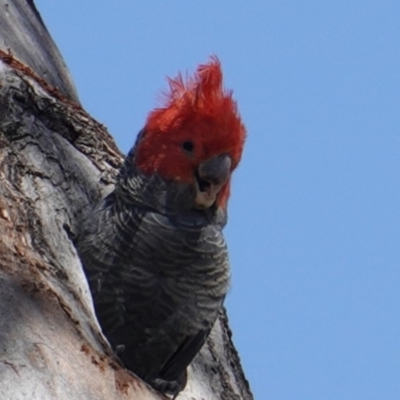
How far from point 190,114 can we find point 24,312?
141 centimetres

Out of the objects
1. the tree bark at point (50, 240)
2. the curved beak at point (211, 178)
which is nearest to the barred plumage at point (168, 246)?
the curved beak at point (211, 178)

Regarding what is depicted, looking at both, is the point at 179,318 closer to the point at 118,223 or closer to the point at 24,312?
the point at 118,223

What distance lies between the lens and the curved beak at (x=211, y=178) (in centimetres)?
405

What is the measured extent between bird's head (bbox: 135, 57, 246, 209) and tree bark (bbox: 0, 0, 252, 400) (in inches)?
12.8

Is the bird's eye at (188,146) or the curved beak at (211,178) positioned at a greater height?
the bird's eye at (188,146)

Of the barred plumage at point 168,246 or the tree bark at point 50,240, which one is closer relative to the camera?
the tree bark at point 50,240

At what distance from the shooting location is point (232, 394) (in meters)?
4.06

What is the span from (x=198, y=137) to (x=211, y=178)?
0.17m

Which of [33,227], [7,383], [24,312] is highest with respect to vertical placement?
[33,227]

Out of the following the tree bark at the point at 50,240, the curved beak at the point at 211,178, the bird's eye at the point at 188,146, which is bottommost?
the tree bark at the point at 50,240

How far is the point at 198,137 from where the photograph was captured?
4.07m

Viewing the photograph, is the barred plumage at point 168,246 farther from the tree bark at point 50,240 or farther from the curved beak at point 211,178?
the tree bark at point 50,240

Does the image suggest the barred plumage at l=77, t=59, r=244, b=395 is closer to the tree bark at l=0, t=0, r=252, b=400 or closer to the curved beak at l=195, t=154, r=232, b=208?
the curved beak at l=195, t=154, r=232, b=208

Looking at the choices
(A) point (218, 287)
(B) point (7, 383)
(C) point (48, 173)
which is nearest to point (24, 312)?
(B) point (7, 383)
